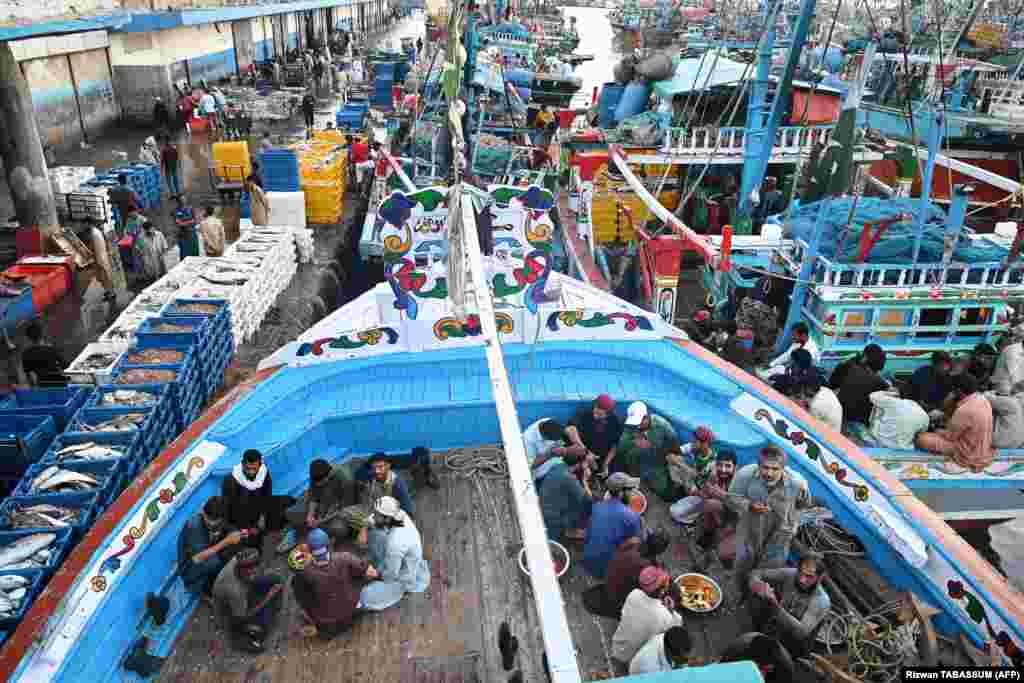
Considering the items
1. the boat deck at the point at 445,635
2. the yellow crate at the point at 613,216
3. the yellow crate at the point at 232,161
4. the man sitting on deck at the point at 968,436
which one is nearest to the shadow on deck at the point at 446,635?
the boat deck at the point at 445,635

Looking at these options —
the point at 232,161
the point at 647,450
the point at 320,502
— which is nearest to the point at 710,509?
the point at 647,450

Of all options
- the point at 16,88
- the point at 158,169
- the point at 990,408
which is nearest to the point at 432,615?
the point at 990,408

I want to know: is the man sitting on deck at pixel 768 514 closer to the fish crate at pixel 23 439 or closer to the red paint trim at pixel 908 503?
the red paint trim at pixel 908 503

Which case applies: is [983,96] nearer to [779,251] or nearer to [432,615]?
[779,251]

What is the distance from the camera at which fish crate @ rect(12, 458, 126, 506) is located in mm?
5254

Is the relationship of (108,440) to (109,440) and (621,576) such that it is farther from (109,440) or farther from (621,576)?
(621,576)

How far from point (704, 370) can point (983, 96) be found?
16.4m

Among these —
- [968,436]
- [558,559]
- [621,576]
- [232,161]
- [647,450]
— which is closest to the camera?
[621,576]

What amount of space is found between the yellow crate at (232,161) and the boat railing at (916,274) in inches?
474

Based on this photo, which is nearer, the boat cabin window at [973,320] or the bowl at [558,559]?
the bowl at [558,559]

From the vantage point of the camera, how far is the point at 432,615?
475 cm

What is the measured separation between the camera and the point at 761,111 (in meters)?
11.8

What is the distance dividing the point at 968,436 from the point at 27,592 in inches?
288

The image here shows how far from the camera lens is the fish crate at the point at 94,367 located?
693 centimetres
